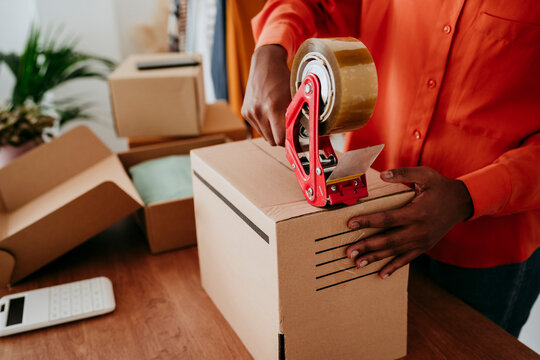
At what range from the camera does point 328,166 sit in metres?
0.67

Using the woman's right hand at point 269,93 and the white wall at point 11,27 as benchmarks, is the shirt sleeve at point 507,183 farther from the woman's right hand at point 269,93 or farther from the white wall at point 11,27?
the white wall at point 11,27

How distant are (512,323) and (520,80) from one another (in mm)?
606

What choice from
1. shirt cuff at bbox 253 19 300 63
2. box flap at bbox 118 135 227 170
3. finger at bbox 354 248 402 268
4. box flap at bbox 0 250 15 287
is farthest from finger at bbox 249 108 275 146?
box flap at bbox 118 135 227 170

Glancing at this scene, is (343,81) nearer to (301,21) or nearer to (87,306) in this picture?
(301,21)

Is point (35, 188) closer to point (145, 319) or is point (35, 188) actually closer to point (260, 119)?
point (145, 319)

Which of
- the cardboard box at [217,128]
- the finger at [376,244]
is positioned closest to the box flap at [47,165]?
the cardboard box at [217,128]

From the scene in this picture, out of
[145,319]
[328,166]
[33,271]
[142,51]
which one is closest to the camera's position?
[328,166]

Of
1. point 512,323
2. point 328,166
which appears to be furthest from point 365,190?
point 512,323

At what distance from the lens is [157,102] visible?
5.12 feet

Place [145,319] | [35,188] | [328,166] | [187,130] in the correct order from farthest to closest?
[187,130] < [35,188] < [145,319] < [328,166]

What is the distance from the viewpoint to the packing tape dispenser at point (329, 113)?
585mm

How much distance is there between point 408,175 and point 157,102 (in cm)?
107

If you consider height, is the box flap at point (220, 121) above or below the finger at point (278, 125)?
below

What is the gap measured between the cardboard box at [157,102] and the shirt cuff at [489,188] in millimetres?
1033
